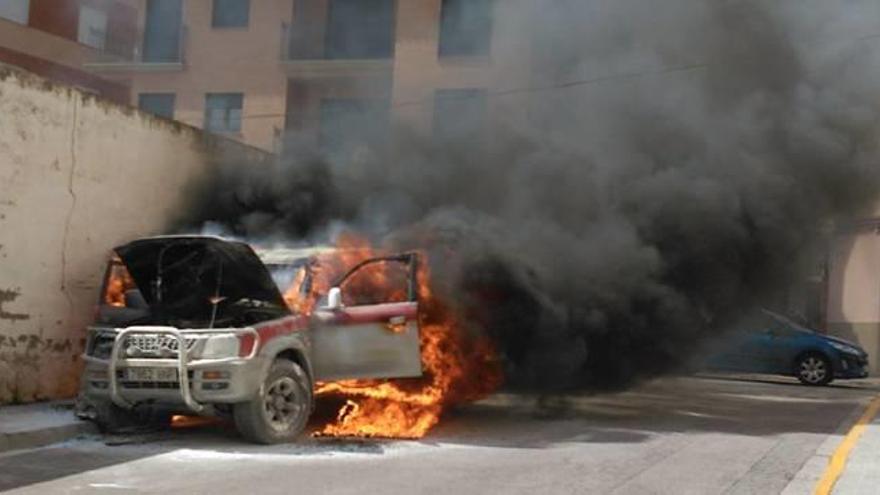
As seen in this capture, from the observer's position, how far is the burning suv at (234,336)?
22.0 ft

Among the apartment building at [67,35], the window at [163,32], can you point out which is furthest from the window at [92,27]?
the window at [163,32]

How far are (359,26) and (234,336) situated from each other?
801 cm

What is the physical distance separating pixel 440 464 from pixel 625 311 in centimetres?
357

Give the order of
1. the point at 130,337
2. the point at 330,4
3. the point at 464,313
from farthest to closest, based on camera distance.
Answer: the point at 330,4 < the point at 464,313 < the point at 130,337

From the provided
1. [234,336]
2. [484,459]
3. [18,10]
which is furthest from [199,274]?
[18,10]

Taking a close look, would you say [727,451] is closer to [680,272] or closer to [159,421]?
[680,272]

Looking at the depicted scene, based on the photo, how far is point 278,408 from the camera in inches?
279

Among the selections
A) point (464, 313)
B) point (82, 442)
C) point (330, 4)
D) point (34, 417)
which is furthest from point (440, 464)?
point (330, 4)

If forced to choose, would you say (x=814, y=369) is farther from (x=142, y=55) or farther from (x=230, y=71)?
(x=142, y=55)

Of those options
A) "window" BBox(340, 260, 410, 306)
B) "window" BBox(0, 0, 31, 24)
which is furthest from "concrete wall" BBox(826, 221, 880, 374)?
"window" BBox(0, 0, 31, 24)

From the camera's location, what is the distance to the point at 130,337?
6879 mm

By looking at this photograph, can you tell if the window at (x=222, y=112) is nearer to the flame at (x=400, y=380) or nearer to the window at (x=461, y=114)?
the window at (x=461, y=114)

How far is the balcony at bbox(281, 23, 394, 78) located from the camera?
13070 mm

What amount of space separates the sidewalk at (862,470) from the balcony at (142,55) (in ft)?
32.7
